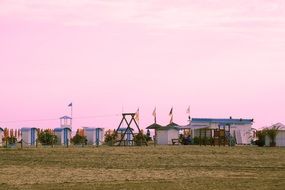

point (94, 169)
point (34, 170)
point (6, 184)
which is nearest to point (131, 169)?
point (94, 169)

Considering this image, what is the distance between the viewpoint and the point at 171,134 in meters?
70.3

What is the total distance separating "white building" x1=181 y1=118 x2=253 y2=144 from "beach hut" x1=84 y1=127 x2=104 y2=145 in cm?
903

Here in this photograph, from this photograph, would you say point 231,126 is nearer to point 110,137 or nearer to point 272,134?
point 272,134

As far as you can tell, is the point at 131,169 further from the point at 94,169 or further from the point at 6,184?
the point at 6,184

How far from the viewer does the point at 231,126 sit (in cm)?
7150

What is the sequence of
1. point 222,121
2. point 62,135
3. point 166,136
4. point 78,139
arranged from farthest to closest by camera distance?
1. point 222,121
2. point 166,136
3. point 62,135
4. point 78,139

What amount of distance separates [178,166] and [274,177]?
5.77 meters

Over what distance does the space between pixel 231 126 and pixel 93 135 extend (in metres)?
14.7

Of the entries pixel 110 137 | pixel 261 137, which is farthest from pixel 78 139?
pixel 261 137

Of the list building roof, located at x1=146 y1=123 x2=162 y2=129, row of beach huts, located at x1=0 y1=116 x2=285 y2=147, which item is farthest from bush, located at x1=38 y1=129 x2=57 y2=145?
building roof, located at x1=146 y1=123 x2=162 y2=129

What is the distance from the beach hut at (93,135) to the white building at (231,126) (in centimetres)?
903

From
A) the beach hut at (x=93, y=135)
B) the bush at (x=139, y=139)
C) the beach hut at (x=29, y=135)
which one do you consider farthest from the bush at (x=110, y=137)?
the beach hut at (x=29, y=135)

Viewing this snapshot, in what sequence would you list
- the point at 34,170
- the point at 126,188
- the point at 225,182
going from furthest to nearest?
the point at 34,170 → the point at 225,182 → the point at 126,188

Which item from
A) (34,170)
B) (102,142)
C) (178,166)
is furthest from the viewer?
(102,142)
